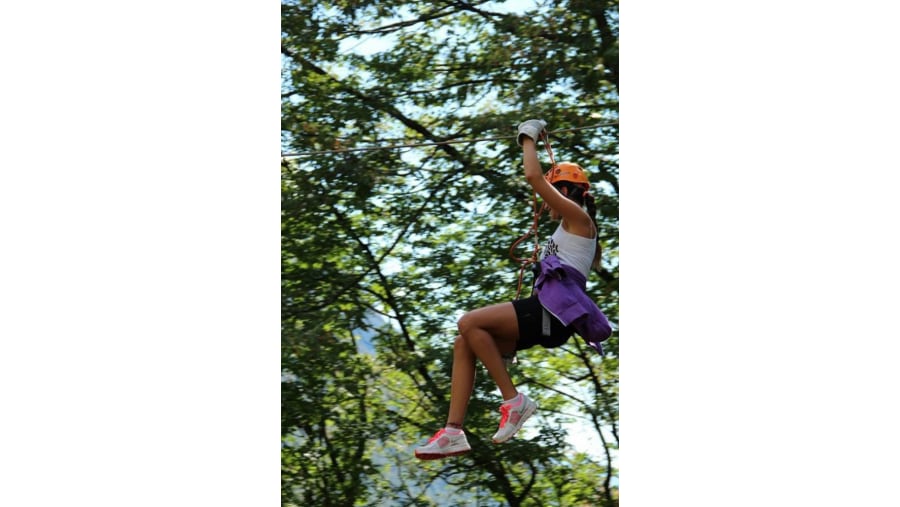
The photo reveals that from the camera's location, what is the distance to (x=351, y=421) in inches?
294

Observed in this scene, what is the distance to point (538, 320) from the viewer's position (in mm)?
5262

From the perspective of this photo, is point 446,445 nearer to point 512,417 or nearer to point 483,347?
point 512,417

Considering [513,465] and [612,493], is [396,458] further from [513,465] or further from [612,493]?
[612,493]

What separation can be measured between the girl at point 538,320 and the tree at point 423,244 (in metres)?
1.71

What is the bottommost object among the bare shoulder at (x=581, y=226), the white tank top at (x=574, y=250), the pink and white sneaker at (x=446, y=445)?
the pink and white sneaker at (x=446, y=445)

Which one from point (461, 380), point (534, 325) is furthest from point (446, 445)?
point (534, 325)

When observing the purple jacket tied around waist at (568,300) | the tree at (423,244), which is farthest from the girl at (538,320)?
the tree at (423,244)

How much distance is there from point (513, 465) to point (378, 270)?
Result: 1398 millimetres

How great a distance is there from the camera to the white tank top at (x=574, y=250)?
5.31 meters

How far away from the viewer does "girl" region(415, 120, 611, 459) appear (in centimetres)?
523

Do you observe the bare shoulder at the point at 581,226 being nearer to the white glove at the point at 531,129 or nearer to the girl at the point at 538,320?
the girl at the point at 538,320

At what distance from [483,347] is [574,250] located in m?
0.54

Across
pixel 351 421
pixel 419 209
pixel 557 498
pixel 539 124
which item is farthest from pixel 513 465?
pixel 539 124

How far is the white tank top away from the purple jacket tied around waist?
3 centimetres
